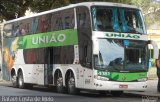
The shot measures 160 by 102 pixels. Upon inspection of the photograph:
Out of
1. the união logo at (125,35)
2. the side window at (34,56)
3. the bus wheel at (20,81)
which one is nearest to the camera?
the união logo at (125,35)

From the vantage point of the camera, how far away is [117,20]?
21406mm

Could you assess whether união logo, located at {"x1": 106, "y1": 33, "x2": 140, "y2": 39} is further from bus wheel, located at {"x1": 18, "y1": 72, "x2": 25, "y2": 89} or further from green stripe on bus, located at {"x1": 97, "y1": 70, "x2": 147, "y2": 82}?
bus wheel, located at {"x1": 18, "y1": 72, "x2": 25, "y2": 89}

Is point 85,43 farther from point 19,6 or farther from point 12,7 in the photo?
point 19,6

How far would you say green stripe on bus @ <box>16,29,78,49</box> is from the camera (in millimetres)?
22703

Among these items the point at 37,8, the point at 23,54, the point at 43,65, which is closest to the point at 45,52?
the point at 43,65

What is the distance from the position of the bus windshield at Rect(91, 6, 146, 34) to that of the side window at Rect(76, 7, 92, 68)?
396 millimetres

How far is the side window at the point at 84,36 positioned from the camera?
21.0 m

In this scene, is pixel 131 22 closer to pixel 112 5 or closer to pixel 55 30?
pixel 112 5

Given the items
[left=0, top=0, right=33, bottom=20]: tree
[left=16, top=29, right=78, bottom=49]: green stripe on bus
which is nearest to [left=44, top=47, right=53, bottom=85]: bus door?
[left=16, top=29, right=78, bottom=49]: green stripe on bus

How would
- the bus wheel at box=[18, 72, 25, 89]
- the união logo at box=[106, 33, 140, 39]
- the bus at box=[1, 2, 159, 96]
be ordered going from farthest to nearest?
the bus wheel at box=[18, 72, 25, 89] → the união logo at box=[106, 33, 140, 39] → the bus at box=[1, 2, 159, 96]

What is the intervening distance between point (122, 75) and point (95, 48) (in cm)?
162

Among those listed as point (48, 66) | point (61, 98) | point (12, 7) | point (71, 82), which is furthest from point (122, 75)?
point (12, 7)

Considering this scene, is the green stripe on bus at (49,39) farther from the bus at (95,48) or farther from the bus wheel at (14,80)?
the bus wheel at (14,80)

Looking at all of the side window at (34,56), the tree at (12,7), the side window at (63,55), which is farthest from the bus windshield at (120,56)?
the tree at (12,7)
